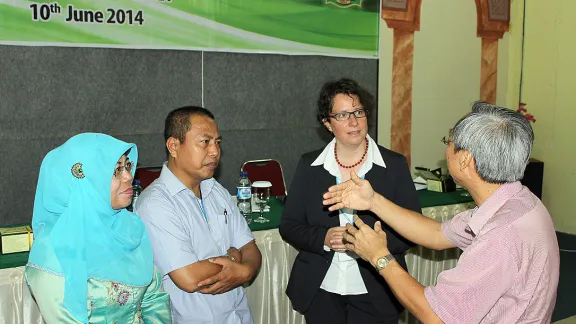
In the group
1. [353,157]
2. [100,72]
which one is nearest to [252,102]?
[100,72]

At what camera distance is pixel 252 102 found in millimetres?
5211

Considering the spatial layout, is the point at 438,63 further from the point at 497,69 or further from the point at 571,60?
the point at 571,60

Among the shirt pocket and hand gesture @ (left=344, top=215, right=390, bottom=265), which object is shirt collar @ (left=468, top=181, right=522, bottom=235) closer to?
hand gesture @ (left=344, top=215, right=390, bottom=265)

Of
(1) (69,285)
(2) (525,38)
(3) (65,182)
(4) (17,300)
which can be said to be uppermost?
(2) (525,38)

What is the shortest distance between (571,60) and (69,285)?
19.6 ft

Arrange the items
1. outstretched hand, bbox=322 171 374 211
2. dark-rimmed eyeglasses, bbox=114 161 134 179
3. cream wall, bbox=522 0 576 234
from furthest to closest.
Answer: cream wall, bbox=522 0 576 234 → outstretched hand, bbox=322 171 374 211 → dark-rimmed eyeglasses, bbox=114 161 134 179

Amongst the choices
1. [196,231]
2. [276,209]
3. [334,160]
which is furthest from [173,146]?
[276,209]

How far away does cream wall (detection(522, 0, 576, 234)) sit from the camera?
6.46m

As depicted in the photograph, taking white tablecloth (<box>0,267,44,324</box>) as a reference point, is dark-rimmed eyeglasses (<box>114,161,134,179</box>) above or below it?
above

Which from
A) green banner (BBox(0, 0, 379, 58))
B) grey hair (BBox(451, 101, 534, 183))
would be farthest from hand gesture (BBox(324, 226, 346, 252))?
green banner (BBox(0, 0, 379, 58))

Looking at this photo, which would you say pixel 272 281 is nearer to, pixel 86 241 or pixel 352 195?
pixel 352 195

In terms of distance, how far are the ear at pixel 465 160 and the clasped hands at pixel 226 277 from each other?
108cm

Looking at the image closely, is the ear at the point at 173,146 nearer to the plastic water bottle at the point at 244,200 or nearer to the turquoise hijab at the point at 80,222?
the turquoise hijab at the point at 80,222

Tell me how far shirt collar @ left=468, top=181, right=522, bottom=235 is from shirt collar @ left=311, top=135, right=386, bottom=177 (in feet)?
2.95
